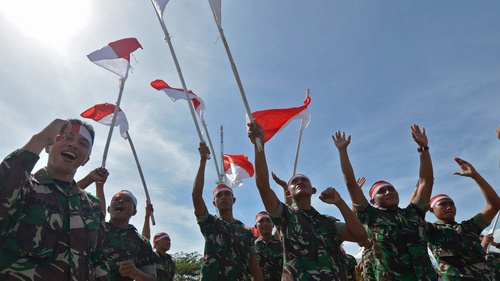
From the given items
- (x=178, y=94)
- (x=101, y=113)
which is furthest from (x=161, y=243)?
(x=178, y=94)

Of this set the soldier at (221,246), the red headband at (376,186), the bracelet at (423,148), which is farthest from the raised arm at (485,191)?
the soldier at (221,246)

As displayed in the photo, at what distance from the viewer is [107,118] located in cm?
823

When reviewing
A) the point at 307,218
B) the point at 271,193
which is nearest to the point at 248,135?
the point at 271,193

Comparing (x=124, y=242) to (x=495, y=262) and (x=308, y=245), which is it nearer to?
(x=308, y=245)

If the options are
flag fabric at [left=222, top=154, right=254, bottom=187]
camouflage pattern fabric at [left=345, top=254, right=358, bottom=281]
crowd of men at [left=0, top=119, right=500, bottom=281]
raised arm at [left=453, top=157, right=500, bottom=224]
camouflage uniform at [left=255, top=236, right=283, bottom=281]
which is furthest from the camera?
flag fabric at [left=222, top=154, right=254, bottom=187]

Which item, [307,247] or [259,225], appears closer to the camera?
[307,247]

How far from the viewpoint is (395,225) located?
4586 millimetres

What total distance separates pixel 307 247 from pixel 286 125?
493 centimetres

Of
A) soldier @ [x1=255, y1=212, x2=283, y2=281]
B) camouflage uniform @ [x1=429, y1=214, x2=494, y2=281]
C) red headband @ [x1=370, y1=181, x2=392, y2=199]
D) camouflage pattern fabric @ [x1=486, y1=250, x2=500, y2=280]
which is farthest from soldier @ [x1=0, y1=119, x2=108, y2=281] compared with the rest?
camouflage pattern fabric @ [x1=486, y1=250, x2=500, y2=280]

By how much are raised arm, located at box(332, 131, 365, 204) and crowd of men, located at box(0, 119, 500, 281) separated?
0.04 feet

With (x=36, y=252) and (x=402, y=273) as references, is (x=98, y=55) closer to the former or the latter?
(x=36, y=252)

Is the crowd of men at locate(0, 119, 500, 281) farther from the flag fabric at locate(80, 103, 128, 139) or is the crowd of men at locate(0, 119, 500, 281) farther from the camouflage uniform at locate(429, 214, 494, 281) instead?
the flag fabric at locate(80, 103, 128, 139)

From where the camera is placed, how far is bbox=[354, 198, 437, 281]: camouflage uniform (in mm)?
4379

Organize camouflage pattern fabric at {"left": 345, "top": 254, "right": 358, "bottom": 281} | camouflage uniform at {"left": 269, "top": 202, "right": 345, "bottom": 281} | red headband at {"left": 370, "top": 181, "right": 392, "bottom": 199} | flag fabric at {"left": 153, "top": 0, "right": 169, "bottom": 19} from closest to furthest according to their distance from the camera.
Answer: camouflage uniform at {"left": 269, "top": 202, "right": 345, "bottom": 281}
red headband at {"left": 370, "top": 181, "right": 392, "bottom": 199}
flag fabric at {"left": 153, "top": 0, "right": 169, "bottom": 19}
camouflage pattern fabric at {"left": 345, "top": 254, "right": 358, "bottom": 281}
